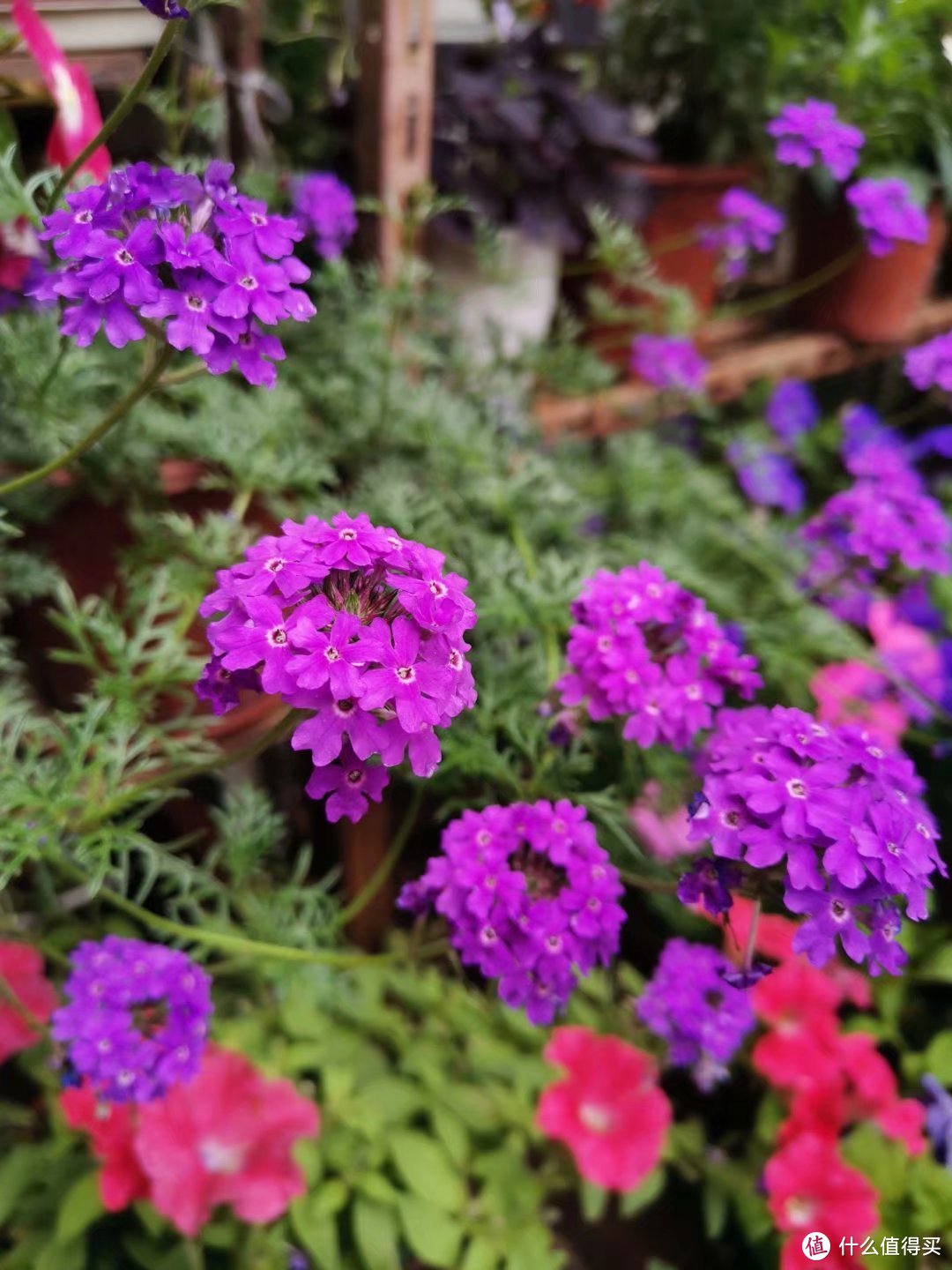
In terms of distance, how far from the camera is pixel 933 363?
1008 millimetres

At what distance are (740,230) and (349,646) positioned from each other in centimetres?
103

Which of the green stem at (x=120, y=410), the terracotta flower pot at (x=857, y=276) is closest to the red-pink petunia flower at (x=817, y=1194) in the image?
the green stem at (x=120, y=410)

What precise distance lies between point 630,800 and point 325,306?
68 centimetres

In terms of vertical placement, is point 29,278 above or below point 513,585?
above

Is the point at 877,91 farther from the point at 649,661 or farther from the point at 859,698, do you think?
the point at 649,661

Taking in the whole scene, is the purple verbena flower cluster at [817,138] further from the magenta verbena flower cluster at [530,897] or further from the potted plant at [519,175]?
the magenta verbena flower cluster at [530,897]

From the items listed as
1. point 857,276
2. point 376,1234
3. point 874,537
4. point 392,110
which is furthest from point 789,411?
point 376,1234

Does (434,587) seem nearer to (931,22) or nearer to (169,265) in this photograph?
(169,265)

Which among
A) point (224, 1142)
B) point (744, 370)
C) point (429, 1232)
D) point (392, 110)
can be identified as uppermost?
point (392, 110)

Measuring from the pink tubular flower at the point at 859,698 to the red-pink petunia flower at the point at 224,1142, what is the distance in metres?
0.68

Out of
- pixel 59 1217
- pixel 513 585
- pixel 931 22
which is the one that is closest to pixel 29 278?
pixel 513 585

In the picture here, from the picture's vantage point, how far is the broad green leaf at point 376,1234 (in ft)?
2.97

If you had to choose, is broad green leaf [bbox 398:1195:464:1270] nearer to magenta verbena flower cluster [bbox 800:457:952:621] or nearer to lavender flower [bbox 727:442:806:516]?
magenta verbena flower cluster [bbox 800:457:952:621]

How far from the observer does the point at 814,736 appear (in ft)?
1.87
